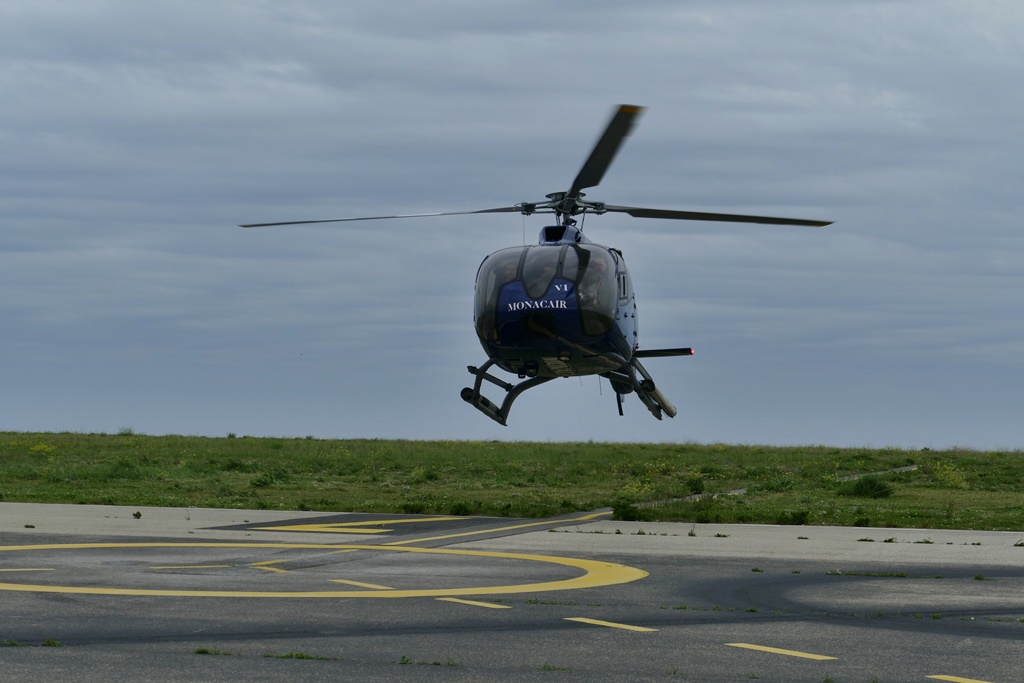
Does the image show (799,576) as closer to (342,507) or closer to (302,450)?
(342,507)

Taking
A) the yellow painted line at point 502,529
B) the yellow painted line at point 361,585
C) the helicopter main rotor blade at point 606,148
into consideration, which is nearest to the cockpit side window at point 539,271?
the helicopter main rotor blade at point 606,148

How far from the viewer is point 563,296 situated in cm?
2753

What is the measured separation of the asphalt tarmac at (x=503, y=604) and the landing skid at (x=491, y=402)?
4029 mm

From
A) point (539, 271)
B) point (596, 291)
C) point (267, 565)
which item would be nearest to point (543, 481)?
point (596, 291)

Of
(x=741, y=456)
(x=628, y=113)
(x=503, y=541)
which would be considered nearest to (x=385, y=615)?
(x=503, y=541)

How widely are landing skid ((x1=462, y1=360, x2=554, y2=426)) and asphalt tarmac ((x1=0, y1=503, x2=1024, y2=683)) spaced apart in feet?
13.2

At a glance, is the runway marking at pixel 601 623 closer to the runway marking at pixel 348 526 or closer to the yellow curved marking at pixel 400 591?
the yellow curved marking at pixel 400 591

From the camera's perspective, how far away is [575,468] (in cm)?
5659

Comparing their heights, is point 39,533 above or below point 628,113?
below

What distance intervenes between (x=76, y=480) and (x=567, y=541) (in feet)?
85.9

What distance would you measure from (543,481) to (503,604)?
34.9 metres

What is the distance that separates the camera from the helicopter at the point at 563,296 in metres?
27.6

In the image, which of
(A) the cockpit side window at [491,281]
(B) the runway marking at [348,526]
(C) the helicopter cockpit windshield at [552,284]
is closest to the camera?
(B) the runway marking at [348,526]

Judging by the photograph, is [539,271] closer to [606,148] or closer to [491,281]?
[491,281]
